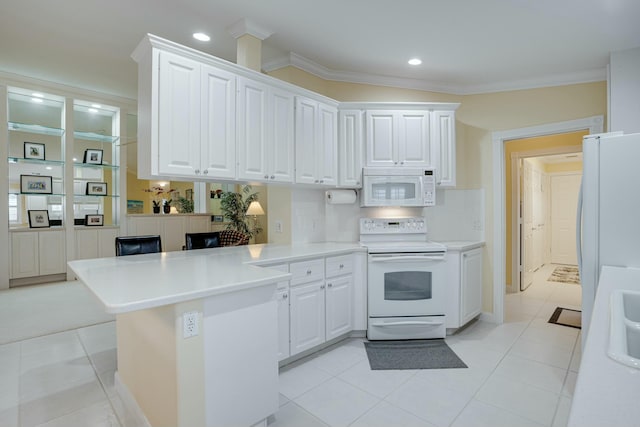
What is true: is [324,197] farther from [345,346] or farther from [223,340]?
[223,340]

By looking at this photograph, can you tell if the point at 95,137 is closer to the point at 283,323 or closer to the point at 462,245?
the point at 283,323

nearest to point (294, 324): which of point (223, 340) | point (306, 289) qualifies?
point (306, 289)

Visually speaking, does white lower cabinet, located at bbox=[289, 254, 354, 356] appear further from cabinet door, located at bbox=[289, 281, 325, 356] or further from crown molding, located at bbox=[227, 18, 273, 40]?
crown molding, located at bbox=[227, 18, 273, 40]

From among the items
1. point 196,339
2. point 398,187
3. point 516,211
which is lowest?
point 196,339

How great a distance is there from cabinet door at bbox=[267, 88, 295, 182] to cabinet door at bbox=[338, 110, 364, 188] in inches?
26.3

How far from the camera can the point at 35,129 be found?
518cm

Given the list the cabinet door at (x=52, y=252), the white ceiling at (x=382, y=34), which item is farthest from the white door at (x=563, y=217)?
the cabinet door at (x=52, y=252)

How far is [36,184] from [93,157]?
3.01ft

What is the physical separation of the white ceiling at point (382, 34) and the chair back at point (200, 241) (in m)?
1.96

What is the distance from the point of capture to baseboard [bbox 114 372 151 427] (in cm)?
184

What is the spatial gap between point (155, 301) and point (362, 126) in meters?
2.80

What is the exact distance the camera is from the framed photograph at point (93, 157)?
18.5 feet

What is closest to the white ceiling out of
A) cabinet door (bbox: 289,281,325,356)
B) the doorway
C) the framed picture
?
the framed picture

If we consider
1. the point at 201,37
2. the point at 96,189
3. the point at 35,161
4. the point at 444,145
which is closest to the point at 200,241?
the point at 201,37
